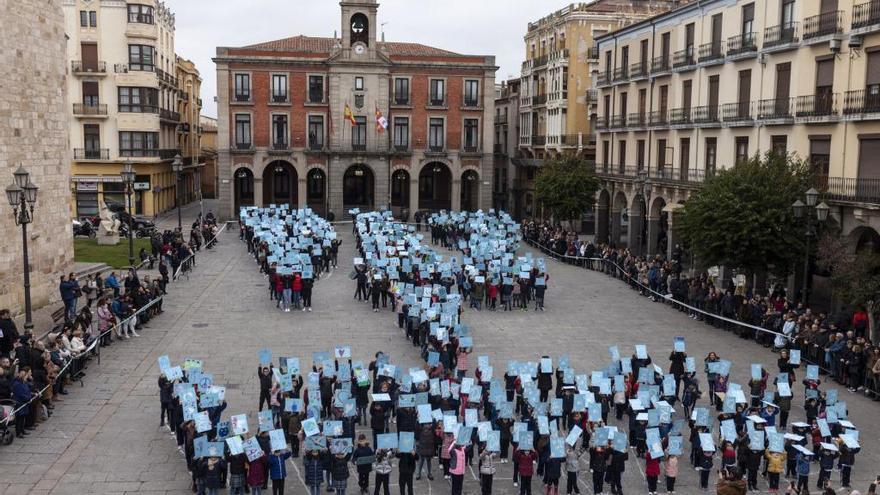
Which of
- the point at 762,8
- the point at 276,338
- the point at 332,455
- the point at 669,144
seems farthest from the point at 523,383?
the point at 669,144

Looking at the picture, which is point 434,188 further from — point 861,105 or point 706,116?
point 861,105

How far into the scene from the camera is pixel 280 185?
67938mm

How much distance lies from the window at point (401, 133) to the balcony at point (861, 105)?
3992 centimetres

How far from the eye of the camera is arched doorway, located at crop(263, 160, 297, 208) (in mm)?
67312

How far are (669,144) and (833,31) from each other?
14295mm

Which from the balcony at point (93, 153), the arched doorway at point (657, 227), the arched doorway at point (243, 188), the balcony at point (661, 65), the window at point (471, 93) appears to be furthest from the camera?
the window at point (471, 93)

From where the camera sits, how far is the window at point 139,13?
59000 millimetres

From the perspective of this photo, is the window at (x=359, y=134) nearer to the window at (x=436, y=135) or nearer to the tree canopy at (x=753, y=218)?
the window at (x=436, y=135)

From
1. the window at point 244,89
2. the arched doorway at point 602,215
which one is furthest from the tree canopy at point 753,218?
the window at point 244,89

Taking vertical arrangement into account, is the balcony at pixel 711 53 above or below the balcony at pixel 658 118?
above

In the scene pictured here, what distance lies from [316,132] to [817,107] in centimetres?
4059

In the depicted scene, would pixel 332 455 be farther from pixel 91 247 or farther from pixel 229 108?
pixel 229 108

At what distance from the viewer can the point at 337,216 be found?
64062 millimetres

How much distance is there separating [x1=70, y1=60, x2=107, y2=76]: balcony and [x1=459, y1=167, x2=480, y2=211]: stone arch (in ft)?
89.0
